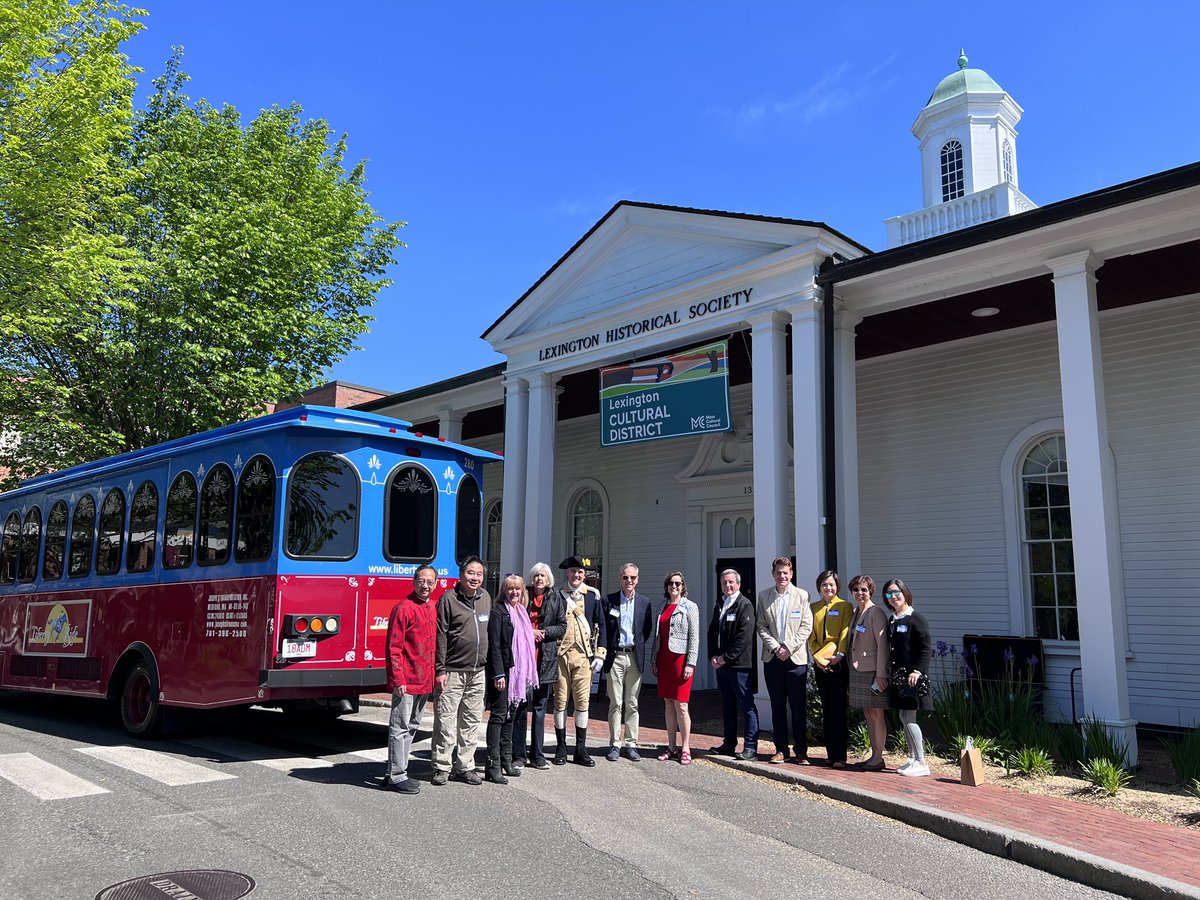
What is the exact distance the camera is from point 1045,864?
5.23m

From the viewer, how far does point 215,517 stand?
336 inches

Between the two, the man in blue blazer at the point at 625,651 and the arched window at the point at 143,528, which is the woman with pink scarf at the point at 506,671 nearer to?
the man in blue blazer at the point at 625,651

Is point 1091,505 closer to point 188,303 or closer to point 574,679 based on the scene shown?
point 574,679

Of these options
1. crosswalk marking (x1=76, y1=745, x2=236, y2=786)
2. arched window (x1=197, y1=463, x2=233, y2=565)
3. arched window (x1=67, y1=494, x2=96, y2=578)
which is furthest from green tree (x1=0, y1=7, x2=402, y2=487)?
crosswalk marking (x1=76, y1=745, x2=236, y2=786)

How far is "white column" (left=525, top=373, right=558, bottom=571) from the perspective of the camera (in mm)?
13445

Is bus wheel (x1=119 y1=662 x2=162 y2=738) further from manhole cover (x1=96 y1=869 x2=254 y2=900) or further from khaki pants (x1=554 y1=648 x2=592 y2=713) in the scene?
manhole cover (x1=96 y1=869 x2=254 y2=900)

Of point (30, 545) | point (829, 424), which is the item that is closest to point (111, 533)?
point (30, 545)

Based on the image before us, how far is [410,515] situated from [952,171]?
1798 cm

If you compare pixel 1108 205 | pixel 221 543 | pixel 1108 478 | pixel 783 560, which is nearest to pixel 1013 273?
pixel 1108 205

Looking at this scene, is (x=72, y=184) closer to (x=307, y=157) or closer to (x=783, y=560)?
(x=307, y=157)

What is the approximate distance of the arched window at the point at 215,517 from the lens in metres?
8.34

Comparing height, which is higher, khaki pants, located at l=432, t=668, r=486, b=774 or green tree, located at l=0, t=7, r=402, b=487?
green tree, located at l=0, t=7, r=402, b=487

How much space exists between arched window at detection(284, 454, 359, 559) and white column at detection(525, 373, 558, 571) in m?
5.40

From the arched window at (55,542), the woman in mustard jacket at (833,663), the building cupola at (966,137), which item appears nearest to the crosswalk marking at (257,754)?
the arched window at (55,542)
